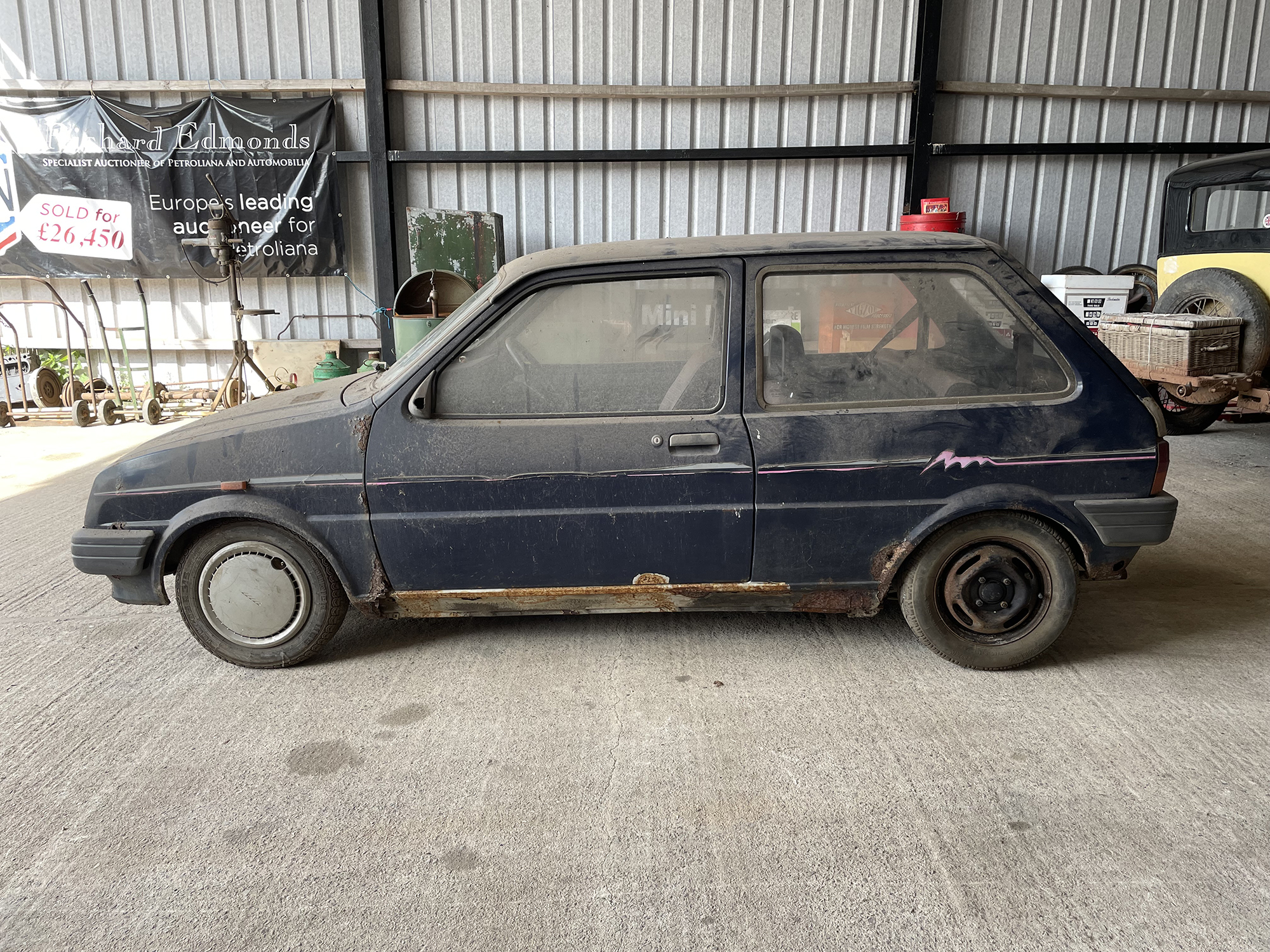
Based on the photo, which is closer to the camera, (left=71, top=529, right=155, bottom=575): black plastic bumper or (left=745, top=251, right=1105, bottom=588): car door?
(left=745, top=251, right=1105, bottom=588): car door

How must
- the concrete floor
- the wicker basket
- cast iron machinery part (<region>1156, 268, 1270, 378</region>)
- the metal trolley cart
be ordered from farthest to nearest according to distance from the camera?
the metal trolley cart < cast iron machinery part (<region>1156, 268, 1270, 378</region>) < the wicker basket < the concrete floor

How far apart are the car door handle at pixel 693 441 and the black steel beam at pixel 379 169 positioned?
7.15 meters

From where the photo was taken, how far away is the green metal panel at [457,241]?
8.92 metres

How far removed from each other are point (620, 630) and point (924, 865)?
1.68 meters

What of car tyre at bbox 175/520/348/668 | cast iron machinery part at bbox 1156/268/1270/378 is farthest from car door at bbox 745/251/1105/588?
cast iron machinery part at bbox 1156/268/1270/378

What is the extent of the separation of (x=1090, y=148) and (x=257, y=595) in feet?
32.2

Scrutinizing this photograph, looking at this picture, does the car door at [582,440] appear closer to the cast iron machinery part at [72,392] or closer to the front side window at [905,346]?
the front side window at [905,346]

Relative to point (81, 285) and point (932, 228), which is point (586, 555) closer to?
point (932, 228)

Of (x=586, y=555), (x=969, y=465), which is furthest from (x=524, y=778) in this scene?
(x=969, y=465)

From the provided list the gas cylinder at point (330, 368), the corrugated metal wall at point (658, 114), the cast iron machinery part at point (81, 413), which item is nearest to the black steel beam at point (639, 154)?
the corrugated metal wall at point (658, 114)

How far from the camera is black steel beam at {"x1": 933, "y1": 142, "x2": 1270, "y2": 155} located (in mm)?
9297

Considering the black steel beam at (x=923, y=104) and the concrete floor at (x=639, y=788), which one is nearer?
the concrete floor at (x=639, y=788)

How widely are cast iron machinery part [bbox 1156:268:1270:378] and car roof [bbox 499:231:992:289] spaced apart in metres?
4.57

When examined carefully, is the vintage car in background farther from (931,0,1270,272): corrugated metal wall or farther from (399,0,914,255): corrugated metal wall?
(399,0,914,255): corrugated metal wall
